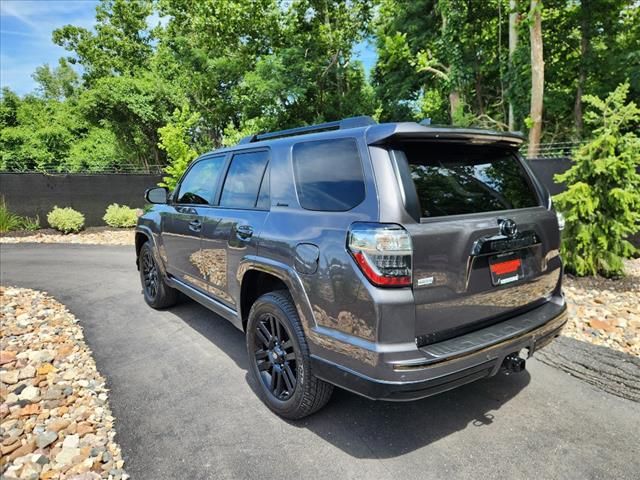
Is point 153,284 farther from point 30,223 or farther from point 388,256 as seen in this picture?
point 30,223

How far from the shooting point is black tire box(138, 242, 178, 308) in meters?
4.84

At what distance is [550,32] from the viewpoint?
14.7m

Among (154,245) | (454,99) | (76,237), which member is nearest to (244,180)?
(154,245)

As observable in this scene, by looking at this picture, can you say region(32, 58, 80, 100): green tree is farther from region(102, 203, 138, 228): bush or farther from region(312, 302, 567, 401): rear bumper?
region(312, 302, 567, 401): rear bumper

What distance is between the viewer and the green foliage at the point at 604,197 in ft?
16.6

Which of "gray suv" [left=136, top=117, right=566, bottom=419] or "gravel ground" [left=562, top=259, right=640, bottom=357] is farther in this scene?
"gravel ground" [left=562, top=259, right=640, bottom=357]

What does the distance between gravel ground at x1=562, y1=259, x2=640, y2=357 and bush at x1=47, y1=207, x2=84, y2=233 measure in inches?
479

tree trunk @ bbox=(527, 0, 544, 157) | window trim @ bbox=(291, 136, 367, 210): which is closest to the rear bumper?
window trim @ bbox=(291, 136, 367, 210)

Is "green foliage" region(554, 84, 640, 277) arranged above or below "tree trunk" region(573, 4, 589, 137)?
below

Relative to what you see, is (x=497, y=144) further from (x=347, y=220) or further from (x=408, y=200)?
(x=347, y=220)

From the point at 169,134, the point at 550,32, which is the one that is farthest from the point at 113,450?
the point at 550,32

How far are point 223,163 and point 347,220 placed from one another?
1.90 m

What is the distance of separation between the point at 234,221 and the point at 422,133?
1.63 meters

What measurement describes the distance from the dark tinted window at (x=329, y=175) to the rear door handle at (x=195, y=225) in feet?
4.37
